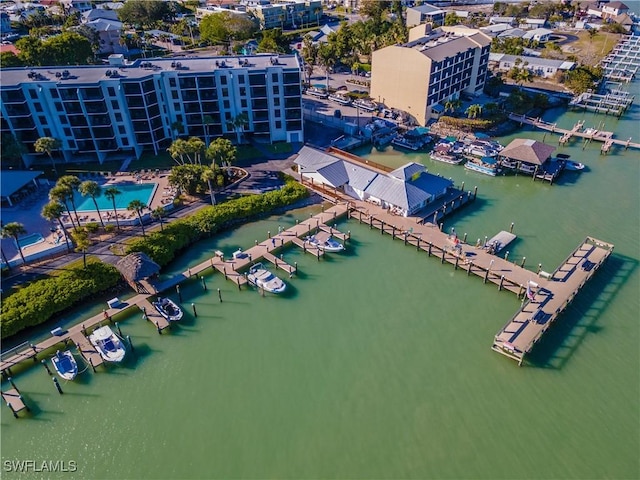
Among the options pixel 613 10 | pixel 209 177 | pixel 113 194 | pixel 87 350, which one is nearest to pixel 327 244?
pixel 209 177

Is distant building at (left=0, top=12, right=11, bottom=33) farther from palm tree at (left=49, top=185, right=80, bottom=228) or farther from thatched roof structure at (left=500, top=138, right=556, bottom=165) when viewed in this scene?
thatched roof structure at (left=500, top=138, right=556, bottom=165)

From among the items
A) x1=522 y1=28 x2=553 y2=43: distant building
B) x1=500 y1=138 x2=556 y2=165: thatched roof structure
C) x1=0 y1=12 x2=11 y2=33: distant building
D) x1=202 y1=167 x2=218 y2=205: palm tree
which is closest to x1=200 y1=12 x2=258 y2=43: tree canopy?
x1=0 y1=12 x2=11 y2=33: distant building

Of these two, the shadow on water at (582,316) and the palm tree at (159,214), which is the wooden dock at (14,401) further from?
the shadow on water at (582,316)

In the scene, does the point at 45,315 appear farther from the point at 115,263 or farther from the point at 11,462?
the point at 11,462

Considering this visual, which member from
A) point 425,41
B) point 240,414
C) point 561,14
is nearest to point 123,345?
point 240,414

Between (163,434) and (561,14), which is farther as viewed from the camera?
(561,14)

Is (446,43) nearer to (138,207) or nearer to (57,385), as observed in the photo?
(138,207)

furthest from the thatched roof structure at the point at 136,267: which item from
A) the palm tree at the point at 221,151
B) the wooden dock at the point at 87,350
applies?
the palm tree at the point at 221,151
